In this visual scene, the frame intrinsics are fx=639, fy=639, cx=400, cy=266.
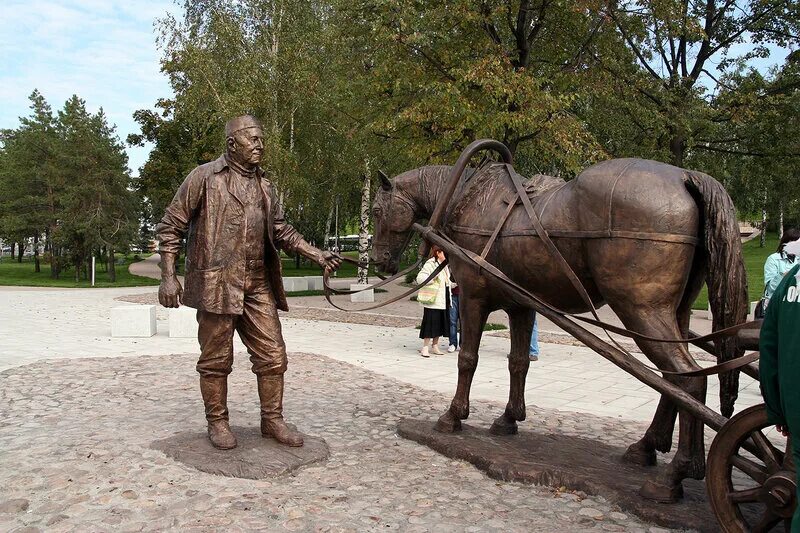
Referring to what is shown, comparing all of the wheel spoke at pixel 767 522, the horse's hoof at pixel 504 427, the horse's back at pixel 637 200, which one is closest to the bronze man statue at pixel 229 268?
the horse's hoof at pixel 504 427

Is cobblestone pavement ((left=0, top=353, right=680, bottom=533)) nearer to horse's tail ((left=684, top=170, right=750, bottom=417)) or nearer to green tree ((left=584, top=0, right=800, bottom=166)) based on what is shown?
horse's tail ((left=684, top=170, right=750, bottom=417))

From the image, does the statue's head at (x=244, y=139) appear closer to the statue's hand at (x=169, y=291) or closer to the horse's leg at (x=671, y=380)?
the statue's hand at (x=169, y=291)

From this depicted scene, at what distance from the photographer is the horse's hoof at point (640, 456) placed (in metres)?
4.53

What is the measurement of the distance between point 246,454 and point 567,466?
91.4 inches

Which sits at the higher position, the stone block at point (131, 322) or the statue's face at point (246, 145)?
the statue's face at point (246, 145)

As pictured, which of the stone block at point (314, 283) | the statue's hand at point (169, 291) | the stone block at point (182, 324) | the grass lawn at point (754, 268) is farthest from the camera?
the stone block at point (314, 283)

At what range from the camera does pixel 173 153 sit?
33.5m

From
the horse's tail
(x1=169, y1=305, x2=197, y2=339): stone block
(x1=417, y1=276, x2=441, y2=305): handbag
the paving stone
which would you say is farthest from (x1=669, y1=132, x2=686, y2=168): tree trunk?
the paving stone

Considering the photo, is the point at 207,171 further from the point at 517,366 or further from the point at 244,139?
the point at 517,366

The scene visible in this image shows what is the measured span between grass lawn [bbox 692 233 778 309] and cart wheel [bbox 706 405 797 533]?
286 inches

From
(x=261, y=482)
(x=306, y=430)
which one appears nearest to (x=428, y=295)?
(x=306, y=430)

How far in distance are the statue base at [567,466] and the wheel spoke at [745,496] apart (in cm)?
33

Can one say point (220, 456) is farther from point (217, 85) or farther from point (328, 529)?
point (217, 85)

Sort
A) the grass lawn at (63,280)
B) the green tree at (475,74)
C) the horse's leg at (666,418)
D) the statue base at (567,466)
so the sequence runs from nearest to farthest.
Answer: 1. the statue base at (567,466)
2. the horse's leg at (666,418)
3. the green tree at (475,74)
4. the grass lawn at (63,280)
